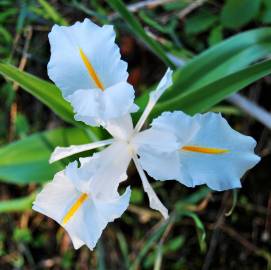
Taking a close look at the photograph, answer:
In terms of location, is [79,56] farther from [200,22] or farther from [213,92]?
[200,22]

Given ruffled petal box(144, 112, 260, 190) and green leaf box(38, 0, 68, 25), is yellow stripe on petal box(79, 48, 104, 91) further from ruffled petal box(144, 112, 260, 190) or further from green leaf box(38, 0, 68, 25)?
green leaf box(38, 0, 68, 25)

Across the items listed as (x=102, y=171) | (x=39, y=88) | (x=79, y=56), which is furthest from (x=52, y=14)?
(x=102, y=171)

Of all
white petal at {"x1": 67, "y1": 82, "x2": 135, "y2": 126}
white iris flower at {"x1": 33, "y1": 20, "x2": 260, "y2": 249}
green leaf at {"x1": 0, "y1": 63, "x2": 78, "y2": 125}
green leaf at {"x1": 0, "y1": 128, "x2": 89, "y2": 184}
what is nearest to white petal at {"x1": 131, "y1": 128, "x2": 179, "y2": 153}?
white iris flower at {"x1": 33, "y1": 20, "x2": 260, "y2": 249}

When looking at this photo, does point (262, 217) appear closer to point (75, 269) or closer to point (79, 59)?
point (75, 269)

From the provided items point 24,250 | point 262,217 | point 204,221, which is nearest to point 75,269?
point 24,250

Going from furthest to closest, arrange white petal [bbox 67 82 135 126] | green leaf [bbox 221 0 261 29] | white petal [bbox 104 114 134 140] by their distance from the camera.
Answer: green leaf [bbox 221 0 261 29], white petal [bbox 104 114 134 140], white petal [bbox 67 82 135 126]

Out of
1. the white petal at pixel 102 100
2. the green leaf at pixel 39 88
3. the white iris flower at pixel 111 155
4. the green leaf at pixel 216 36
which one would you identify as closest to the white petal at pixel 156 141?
the white iris flower at pixel 111 155
